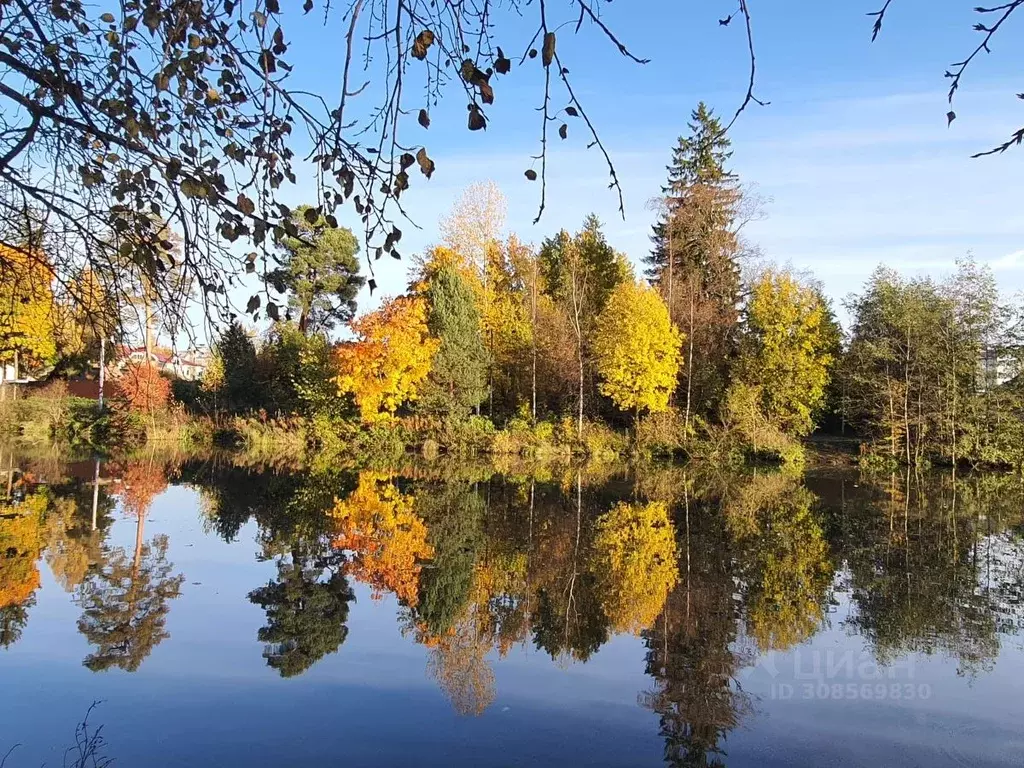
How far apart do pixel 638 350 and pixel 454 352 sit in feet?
23.8

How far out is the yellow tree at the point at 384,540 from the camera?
9828 mm

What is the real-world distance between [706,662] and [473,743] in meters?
2.60

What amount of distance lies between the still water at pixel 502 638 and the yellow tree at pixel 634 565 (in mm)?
64

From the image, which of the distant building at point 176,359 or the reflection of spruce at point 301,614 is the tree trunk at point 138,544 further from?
the distant building at point 176,359

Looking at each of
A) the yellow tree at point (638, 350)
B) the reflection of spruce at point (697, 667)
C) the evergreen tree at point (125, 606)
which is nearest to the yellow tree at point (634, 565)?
the reflection of spruce at point (697, 667)

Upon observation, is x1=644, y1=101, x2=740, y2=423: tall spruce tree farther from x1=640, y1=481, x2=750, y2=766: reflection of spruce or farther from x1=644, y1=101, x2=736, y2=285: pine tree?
x1=640, y1=481, x2=750, y2=766: reflection of spruce

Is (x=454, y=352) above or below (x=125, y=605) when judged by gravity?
above

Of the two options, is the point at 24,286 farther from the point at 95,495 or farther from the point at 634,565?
the point at 95,495

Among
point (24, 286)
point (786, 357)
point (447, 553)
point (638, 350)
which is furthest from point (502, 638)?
point (786, 357)

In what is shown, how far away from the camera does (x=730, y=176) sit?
3762cm

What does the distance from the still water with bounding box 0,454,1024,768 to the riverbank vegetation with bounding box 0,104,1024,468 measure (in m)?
14.0

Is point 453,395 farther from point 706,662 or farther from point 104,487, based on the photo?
point 706,662

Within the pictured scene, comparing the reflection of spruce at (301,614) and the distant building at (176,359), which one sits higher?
the distant building at (176,359)

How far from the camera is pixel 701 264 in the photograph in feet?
114
